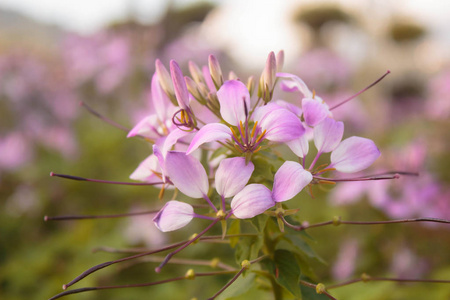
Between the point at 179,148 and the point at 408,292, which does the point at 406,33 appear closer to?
the point at 408,292

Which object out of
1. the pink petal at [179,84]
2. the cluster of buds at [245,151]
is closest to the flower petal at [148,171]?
the cluster of buds at [245,151]

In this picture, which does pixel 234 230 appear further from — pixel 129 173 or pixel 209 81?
pixel 129 173

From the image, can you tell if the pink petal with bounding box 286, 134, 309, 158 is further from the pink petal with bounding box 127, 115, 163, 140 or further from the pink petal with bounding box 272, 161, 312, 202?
the pink petal with bounding box 127, 115, 163, 140

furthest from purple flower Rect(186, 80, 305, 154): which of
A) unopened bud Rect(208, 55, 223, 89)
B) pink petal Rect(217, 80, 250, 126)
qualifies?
unopened bud Rect(208, 55, 223, 89)

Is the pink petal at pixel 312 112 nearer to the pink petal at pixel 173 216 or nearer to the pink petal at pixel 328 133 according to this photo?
the pink petal at pixel 328 133

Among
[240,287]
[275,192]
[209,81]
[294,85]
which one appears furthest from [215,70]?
[240,287]

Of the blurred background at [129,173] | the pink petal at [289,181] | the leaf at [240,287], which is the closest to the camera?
the pink petal at [289,181]

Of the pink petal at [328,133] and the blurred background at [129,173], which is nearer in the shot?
the pink petal at [328,133]
